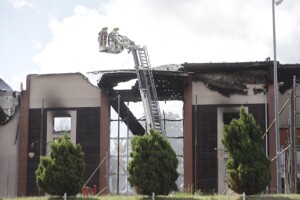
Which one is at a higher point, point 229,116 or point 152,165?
point 229,116

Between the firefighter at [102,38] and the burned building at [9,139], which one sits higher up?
the firefighter at [102,38]

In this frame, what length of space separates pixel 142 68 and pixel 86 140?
7.20m

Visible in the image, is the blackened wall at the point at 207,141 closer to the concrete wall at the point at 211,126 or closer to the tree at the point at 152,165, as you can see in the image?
the concrete wall at the point at 211,126

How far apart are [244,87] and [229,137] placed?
16174mm

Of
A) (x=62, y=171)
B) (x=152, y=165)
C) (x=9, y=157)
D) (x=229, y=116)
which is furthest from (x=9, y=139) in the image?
(x=152, y=165)

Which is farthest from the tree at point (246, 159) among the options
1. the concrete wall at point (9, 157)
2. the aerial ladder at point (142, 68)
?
the concrete wall at point (9, 157)

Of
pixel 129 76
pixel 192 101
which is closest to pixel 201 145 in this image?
pixel 192 101

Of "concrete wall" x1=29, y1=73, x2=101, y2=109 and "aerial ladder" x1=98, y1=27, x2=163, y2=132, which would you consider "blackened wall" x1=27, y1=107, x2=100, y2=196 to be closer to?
"concrete wall" x1=29, y1=73, x2=101, y2=109

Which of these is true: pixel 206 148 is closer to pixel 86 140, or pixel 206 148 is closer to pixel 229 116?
pixel 229 116

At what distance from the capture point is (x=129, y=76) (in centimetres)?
4462

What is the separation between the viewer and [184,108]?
143ft

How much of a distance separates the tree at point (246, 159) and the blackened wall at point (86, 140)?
18.7m

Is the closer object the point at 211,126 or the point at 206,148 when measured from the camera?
the point at 206,148

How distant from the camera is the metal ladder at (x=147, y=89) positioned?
133 ft
